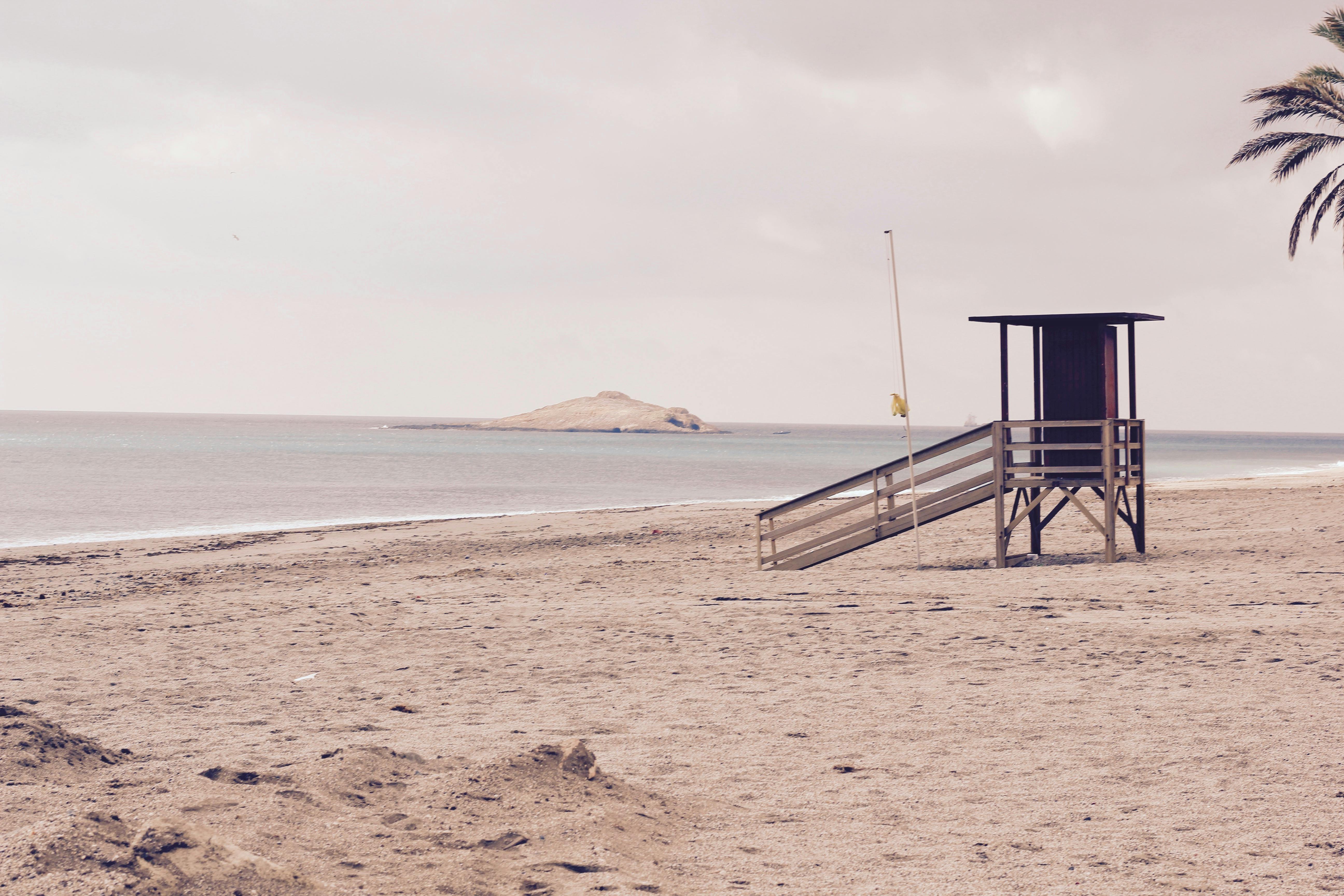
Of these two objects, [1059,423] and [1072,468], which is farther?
[1072,468]

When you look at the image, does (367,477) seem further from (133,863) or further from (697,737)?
(133,863)

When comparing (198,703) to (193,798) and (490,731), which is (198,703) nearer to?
(490,731)

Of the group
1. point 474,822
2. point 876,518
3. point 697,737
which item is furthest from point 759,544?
point 474,822

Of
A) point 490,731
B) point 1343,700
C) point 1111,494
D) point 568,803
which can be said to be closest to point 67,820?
point 568,803

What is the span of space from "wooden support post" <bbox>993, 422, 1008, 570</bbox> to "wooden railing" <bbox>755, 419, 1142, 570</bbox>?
0.04 ft

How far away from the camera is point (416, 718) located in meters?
6.54

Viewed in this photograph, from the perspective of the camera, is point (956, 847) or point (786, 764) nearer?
point (956, 847)

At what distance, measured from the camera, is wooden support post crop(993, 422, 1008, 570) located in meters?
13.3

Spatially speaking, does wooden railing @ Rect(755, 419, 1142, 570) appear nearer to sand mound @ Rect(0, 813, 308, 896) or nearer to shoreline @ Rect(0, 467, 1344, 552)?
sand mound @ Rect(0, 813, 308, 896)

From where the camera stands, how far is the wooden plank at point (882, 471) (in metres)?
A: 13.2

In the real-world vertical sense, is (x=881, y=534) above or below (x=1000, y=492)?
below

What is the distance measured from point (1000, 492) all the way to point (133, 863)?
11.9 meters

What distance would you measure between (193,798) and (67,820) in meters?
0.66

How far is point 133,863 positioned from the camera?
3.42 m
